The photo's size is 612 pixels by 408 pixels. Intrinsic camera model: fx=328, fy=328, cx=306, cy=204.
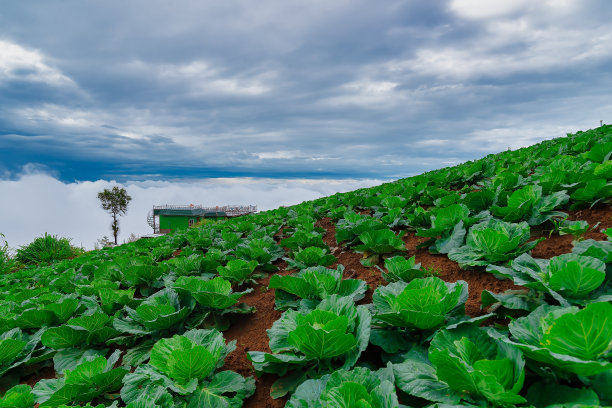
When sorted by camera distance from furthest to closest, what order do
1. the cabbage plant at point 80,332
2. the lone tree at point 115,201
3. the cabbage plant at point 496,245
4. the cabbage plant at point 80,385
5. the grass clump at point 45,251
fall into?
1. the lone tree at point 115,201
2. the grass clump at point 45,251
3. the cabbage plant at point 80,332
4. the cabbage plant at point 496,245
5. the cabbage plant at point 80,385

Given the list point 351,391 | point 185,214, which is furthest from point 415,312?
point 185,214

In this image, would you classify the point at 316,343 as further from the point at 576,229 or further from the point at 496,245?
the point at 576,229

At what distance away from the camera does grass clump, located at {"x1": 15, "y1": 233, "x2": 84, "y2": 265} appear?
13.8m

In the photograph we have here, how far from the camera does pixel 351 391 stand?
1.20 meters

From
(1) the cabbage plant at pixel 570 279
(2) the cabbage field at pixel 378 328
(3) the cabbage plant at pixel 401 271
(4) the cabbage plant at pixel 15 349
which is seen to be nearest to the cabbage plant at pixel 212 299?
(2) the cabbage field at pixel 378 328

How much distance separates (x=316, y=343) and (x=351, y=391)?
33cm

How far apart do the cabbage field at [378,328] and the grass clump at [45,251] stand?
1260 cm

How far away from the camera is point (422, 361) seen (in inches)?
58.0

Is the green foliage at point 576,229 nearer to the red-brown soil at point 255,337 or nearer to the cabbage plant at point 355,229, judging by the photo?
the cabbage plant at point 355,229

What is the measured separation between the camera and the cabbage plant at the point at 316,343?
1487mm

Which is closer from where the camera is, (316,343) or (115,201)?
(316,343)

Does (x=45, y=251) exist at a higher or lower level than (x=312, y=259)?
lower

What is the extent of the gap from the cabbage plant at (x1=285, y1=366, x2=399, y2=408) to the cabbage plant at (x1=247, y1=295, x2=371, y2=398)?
135 millimetres

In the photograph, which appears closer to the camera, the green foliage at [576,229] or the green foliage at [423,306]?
the green foliage at [423,306]
